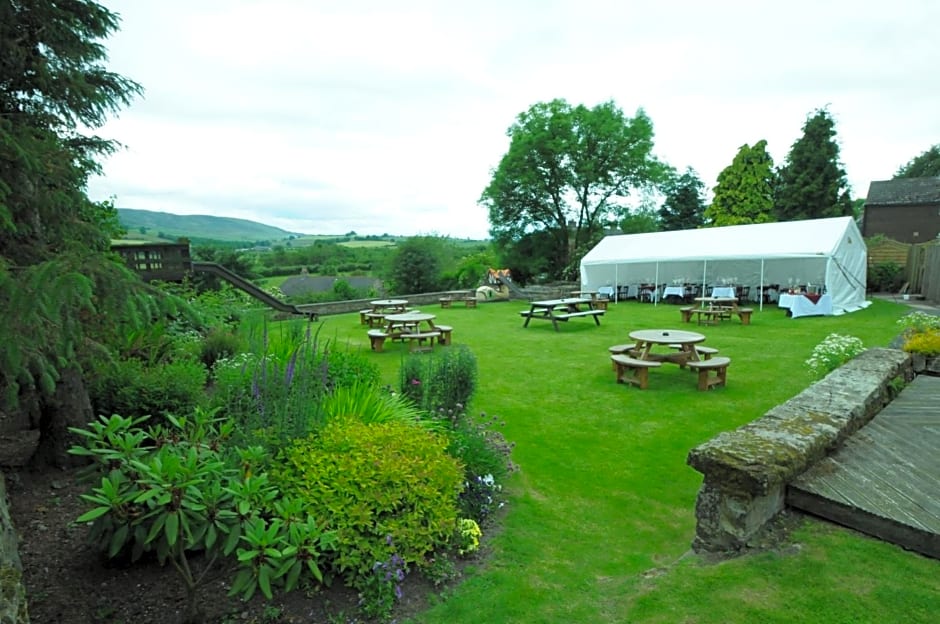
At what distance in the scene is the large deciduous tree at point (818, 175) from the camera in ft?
82.1

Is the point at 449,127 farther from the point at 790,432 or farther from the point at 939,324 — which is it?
the point at 790,432

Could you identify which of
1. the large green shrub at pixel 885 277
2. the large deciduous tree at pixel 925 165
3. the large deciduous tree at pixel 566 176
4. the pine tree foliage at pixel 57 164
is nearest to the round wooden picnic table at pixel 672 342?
the pine tree foliage at pixel 57 164

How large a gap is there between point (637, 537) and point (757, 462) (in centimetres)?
87

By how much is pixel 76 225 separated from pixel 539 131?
77.1 feet

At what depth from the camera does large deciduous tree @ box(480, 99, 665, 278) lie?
78.3 feet

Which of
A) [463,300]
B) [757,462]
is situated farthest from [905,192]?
[757,462]

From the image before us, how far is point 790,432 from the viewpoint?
264cm

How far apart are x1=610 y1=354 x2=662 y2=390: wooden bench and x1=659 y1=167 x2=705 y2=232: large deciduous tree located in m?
30.3

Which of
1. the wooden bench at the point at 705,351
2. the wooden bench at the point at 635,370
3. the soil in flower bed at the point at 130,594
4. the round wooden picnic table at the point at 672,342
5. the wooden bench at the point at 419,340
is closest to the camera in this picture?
the soil in flower bed at the point at 130,594

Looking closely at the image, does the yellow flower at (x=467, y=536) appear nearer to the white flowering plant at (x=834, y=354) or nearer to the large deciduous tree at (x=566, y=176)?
the white flowering plant at (x=834, y=354)

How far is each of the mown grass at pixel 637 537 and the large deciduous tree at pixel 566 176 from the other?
1778cm

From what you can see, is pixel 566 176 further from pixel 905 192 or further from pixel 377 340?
pixel 905 192

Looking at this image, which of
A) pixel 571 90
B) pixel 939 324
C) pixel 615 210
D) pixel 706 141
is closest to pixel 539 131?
pixel 571 90

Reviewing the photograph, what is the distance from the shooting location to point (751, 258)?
13.3 metres
